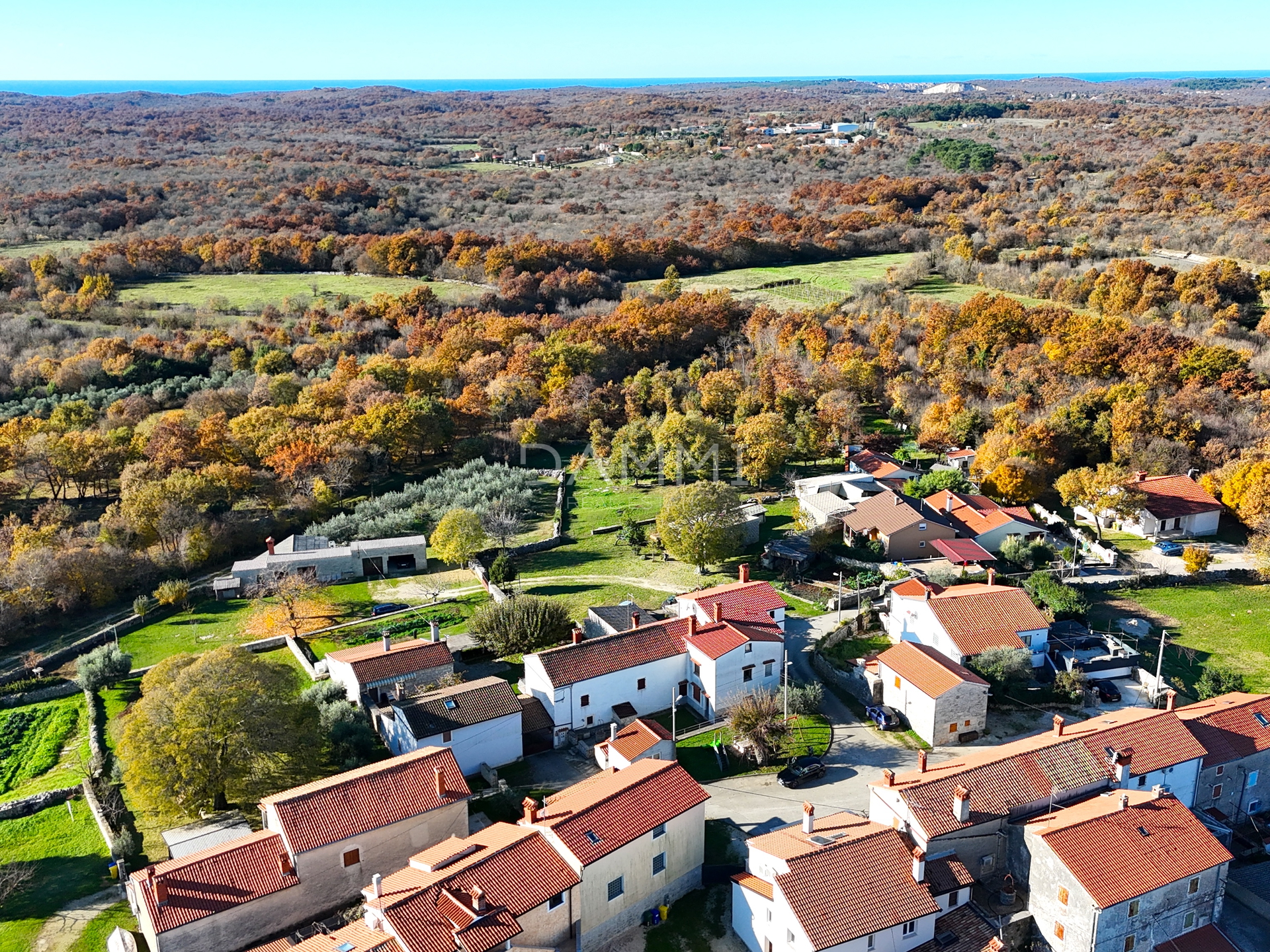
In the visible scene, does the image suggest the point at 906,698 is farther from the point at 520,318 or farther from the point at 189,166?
the point at 189,166

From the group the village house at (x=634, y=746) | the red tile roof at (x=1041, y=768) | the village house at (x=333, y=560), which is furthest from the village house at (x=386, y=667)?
the red tile roof at (x=1041, y=768)

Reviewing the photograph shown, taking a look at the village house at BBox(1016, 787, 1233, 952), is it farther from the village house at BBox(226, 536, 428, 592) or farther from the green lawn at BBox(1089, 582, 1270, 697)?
the village house at BBox(226, 536, 428, 592)

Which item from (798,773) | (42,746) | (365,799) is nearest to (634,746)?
(798,773)

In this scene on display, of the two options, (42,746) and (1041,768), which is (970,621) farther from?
(42,746)

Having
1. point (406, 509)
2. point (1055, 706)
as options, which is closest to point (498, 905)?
point (1055, 706)

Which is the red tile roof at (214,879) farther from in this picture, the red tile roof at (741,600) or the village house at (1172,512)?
the village house at (1172,512)

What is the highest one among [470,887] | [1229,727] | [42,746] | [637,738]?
[470,887]
